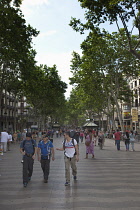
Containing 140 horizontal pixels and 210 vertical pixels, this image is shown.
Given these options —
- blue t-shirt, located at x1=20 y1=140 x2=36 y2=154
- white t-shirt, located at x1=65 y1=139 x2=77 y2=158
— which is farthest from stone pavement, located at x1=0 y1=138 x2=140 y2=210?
blue t-shirt, located at x1=20 y1=140 x2=36 y2=154

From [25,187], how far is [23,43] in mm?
12272

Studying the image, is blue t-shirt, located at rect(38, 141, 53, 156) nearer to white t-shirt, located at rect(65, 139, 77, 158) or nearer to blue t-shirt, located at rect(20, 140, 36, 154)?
blue t-shirt, located at rect(20, 140, 36, 154)

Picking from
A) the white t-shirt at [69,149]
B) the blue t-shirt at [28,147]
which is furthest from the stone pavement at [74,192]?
the blue t-shirt at [28,147]

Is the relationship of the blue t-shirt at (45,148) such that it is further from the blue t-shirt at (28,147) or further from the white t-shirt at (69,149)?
the white t-shirt at (69,149)

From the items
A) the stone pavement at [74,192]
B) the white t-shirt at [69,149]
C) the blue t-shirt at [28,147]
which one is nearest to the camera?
the stone pavement at [74,192]

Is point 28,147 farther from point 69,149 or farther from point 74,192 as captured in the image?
point 74,192

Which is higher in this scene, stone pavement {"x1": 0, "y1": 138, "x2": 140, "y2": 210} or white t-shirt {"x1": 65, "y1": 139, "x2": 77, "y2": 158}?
white t-shirt {"x1": 65, "y1": 139, "x2": 77, "y2": 158}

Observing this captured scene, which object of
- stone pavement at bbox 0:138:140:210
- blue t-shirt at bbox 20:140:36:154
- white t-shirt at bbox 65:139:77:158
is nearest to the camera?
stone pavement at bbox 0:138:140:210

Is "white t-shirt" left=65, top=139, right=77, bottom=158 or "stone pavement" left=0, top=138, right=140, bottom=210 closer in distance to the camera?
"stone pavement" left=0, top=138, right=140, bottom=210

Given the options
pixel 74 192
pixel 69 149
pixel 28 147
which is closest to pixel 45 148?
pixel 28 147

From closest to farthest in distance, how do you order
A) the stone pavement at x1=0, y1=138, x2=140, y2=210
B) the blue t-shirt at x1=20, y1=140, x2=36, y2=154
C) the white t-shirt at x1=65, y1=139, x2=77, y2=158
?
the stone pavement at x1=0, y1=138, x2=140, y2=210 < the blue t-shirt at x1=20, y1=140, x2=36, y2=154 < the white t-shirt at x1=65, y1=139, x2=77, y2=158

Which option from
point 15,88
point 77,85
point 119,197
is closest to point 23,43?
point 119,197

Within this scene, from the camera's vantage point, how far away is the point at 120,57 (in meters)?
28.8

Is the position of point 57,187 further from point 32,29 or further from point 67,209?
point 32,29
